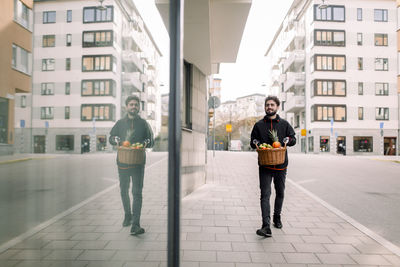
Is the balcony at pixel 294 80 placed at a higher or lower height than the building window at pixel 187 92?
higher

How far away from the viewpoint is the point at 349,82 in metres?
30.8

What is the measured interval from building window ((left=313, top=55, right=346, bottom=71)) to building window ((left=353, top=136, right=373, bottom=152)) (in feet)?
25.9

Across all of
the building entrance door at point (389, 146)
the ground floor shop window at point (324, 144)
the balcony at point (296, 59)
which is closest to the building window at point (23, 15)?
the ground floor shop window at point (324, 144)

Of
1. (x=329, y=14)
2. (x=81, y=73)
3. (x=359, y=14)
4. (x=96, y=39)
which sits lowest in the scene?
(x=81, y=73)

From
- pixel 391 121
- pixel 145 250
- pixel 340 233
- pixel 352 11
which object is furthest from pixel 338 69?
pixel 145 250

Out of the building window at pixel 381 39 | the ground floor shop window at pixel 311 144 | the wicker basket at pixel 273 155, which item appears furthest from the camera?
the ground floor shop window at pixel 311 144

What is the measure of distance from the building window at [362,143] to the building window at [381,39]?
33.4 feet

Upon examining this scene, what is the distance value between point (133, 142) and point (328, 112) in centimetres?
3182

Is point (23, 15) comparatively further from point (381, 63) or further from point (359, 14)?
point (381, 63)

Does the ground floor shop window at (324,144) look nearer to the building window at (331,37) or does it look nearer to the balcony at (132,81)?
the building window at (331,37)

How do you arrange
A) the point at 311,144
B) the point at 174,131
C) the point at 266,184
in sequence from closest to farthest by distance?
the point at 174,131, the point at 266,184, the point at 311,144

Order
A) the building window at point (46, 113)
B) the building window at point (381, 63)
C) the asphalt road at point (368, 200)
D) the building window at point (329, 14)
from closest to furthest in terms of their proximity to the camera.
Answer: the building window at point (46, 113) < the asphalt road at point (368, 200) < the building window at point (329, 14) < the building window at point (381, 63)

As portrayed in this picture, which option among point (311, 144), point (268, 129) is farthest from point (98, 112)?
point (311, 144)

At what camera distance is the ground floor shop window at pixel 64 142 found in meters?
1.48
